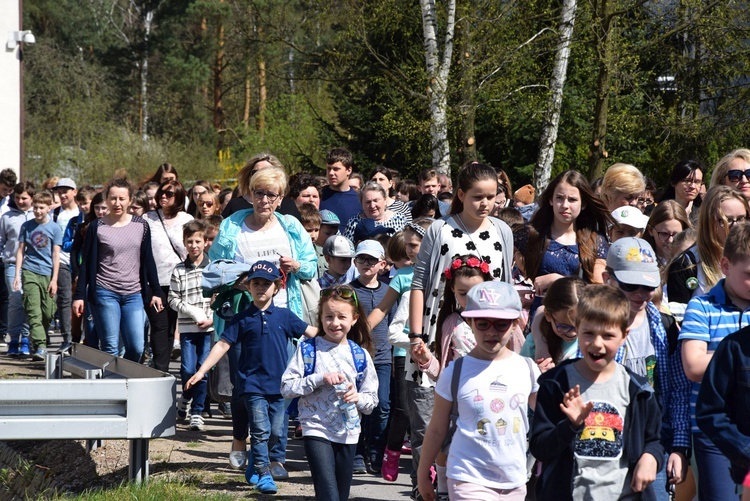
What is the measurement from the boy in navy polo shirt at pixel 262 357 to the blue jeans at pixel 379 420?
987 millimetres

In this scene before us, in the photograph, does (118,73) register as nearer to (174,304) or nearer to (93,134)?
(93,134)

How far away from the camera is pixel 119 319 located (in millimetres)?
9672

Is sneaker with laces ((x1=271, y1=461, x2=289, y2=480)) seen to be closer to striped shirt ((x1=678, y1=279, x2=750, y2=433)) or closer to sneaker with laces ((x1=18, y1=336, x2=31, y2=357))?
striped shirt ((x1=678, y1=279, x2=750, y2=433))

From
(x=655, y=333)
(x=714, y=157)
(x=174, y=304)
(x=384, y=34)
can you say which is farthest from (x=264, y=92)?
(x=655, y=333)

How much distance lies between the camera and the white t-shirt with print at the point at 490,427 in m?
4.77

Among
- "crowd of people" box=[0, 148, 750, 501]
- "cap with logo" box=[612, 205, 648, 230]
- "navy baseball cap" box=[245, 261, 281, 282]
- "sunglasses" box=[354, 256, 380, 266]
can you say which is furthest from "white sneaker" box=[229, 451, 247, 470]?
"cap with logo" box=[612, 205, 648, 230]

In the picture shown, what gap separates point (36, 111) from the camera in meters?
50.4

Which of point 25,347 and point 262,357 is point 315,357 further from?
point 25,347

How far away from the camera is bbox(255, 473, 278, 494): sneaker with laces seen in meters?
7.00

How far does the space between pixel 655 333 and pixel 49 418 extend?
3567mm

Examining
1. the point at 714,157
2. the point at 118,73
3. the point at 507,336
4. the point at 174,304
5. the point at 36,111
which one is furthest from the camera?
the point at 118,73

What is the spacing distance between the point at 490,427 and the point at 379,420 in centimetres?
335

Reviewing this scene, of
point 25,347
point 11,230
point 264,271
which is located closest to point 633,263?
point 264,271

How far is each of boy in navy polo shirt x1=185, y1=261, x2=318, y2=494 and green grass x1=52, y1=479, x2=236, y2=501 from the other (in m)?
0.46
